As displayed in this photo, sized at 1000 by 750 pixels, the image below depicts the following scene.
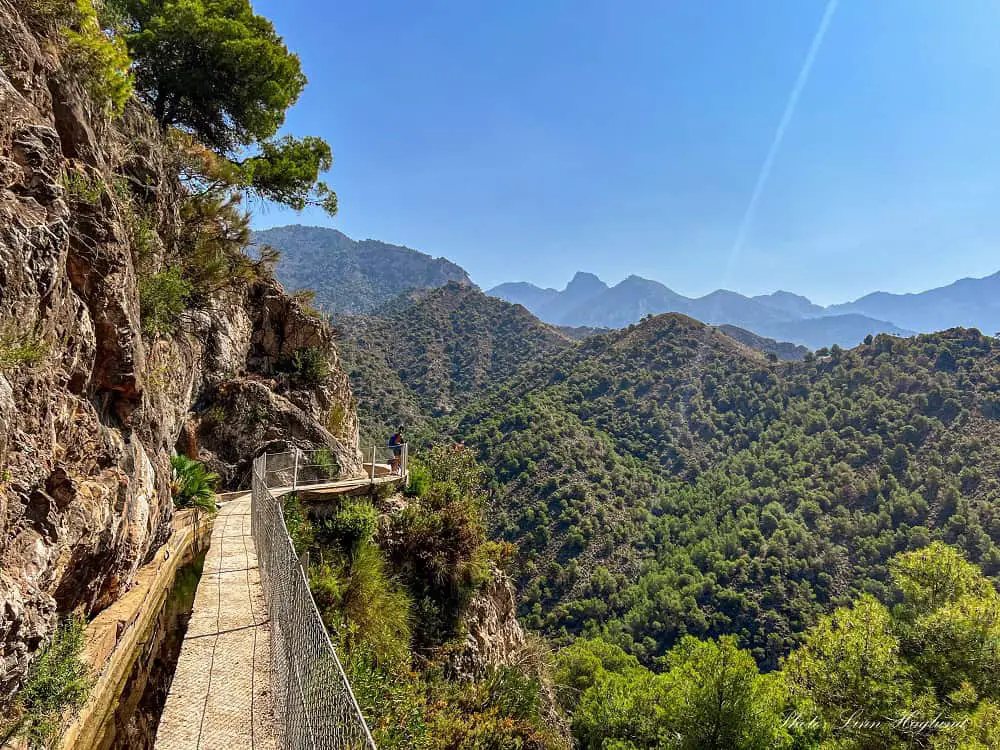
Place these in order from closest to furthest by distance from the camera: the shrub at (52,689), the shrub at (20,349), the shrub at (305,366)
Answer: the shrub at (52,689)
the shrub at (20,349)
the shrub at (305,366)

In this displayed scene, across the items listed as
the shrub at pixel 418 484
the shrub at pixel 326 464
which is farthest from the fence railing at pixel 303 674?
the shrub at pixel 418 484

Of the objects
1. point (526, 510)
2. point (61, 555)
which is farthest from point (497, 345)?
point (61, 555)

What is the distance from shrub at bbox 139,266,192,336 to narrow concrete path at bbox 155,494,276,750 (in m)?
4.18

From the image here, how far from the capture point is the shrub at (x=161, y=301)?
7332 mm

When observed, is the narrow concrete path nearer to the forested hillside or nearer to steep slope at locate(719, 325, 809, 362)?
the forested hillside

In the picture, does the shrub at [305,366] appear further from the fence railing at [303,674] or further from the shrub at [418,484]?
the fence railing at [303,674]

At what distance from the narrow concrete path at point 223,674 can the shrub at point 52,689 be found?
2.37ft

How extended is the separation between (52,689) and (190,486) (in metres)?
7.02

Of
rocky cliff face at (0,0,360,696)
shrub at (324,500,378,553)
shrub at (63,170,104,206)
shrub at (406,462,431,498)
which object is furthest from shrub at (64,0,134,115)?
shrub at (406,462,431,498)

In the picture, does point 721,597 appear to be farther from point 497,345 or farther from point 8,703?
point 497,345

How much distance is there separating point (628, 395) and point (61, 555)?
9138 centimetres

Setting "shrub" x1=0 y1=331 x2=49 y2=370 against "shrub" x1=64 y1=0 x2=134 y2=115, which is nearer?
"shrub" x1=0 y1=331 x2=49 y2=370

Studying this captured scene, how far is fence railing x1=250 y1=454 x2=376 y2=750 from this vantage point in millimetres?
2754

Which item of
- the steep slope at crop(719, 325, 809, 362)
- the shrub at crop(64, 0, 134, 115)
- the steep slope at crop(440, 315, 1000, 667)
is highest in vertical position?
the steep slope at crop(719, 325, 809, 362)
